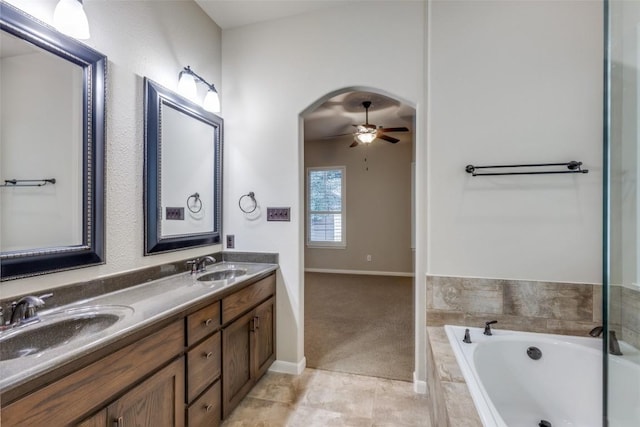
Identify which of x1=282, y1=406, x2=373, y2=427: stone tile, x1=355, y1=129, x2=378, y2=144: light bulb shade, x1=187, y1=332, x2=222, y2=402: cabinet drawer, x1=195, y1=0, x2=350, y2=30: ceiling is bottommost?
x1=282, y1=406, x2=373, y2=427: stone tile

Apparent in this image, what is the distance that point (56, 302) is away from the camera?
1.27m

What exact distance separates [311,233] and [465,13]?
4515mm

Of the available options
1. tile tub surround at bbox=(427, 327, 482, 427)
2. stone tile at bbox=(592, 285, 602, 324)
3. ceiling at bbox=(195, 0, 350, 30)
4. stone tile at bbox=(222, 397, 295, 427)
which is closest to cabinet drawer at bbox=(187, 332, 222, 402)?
stone tile at bbox=(222, 397, 295, 427)

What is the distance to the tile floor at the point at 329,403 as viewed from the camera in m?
1.74

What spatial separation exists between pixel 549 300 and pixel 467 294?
18.3 inches

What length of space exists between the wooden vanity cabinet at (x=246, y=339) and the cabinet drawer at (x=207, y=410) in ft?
0.17

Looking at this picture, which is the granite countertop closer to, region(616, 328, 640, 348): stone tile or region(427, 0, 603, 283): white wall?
region(427, 0, 603, 283): white wall

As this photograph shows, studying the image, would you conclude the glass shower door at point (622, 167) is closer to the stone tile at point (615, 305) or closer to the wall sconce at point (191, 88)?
the stone tile at point (615, 305)

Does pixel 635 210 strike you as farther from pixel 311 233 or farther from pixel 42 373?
pixel 311 233

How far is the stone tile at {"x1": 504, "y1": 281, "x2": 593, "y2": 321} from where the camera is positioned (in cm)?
175

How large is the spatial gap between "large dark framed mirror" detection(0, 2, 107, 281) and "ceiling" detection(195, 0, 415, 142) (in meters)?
1.21

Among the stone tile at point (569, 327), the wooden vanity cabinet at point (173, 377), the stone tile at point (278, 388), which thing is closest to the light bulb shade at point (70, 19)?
the wooden vanity cabinet at point (173, 377)

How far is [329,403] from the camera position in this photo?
191cm

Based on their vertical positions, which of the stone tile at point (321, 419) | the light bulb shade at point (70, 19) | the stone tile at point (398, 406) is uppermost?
the light bulb shade at point (70, 19)
